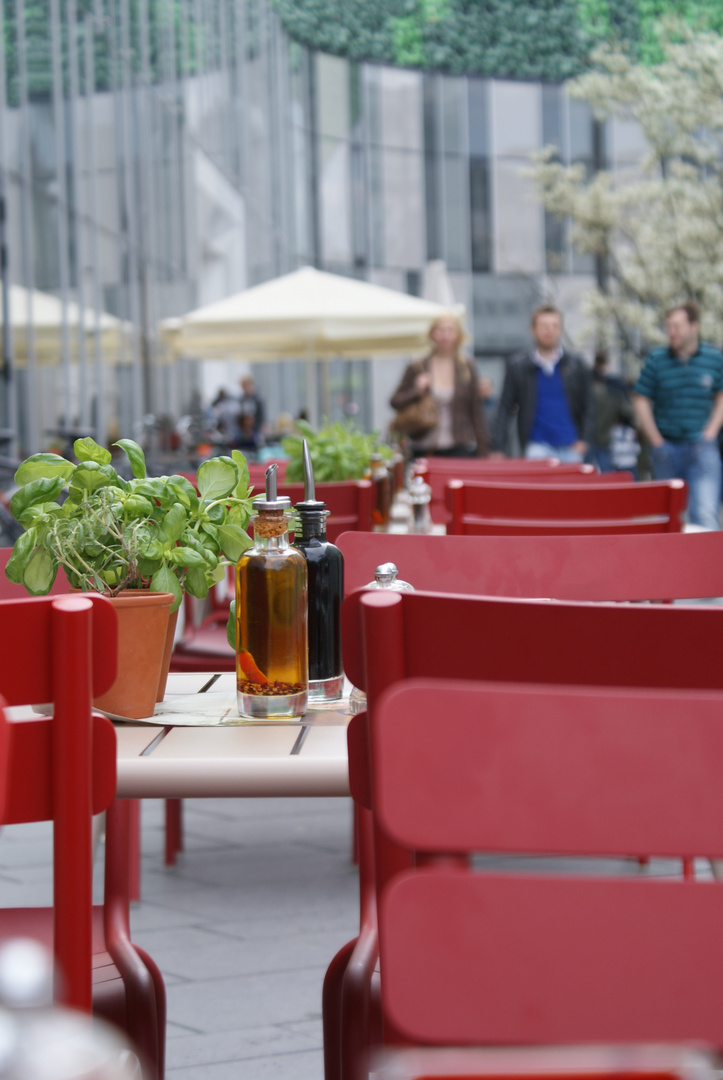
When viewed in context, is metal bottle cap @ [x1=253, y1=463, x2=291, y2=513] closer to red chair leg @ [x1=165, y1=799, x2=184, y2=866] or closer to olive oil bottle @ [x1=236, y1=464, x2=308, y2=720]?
olive oil bottle @ [x1=236, y1=464, x2=308, y2=720]

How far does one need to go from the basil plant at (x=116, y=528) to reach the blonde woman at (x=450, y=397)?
5.09m

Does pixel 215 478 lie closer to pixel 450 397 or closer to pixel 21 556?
pixel 21 556

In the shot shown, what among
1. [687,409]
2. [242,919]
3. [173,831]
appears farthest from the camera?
[687,409]

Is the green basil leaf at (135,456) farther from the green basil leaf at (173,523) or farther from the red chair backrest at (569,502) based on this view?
the red chair backrest at (569,502)

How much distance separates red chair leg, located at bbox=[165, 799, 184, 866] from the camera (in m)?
3.17

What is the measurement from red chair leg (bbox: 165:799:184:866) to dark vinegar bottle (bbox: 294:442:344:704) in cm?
172

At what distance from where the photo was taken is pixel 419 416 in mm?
6602

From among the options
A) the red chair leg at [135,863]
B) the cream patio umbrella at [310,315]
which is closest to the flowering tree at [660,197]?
the cream patio umbrella at [310,315]

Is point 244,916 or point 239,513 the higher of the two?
point 239,513

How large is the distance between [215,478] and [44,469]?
20cm

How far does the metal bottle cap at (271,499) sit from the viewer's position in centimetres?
139

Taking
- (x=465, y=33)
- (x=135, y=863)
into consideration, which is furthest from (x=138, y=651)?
(x=465, y=33)

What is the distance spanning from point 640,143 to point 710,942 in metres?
28.6

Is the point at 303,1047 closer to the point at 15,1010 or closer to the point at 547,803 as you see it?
the point at 547,803
